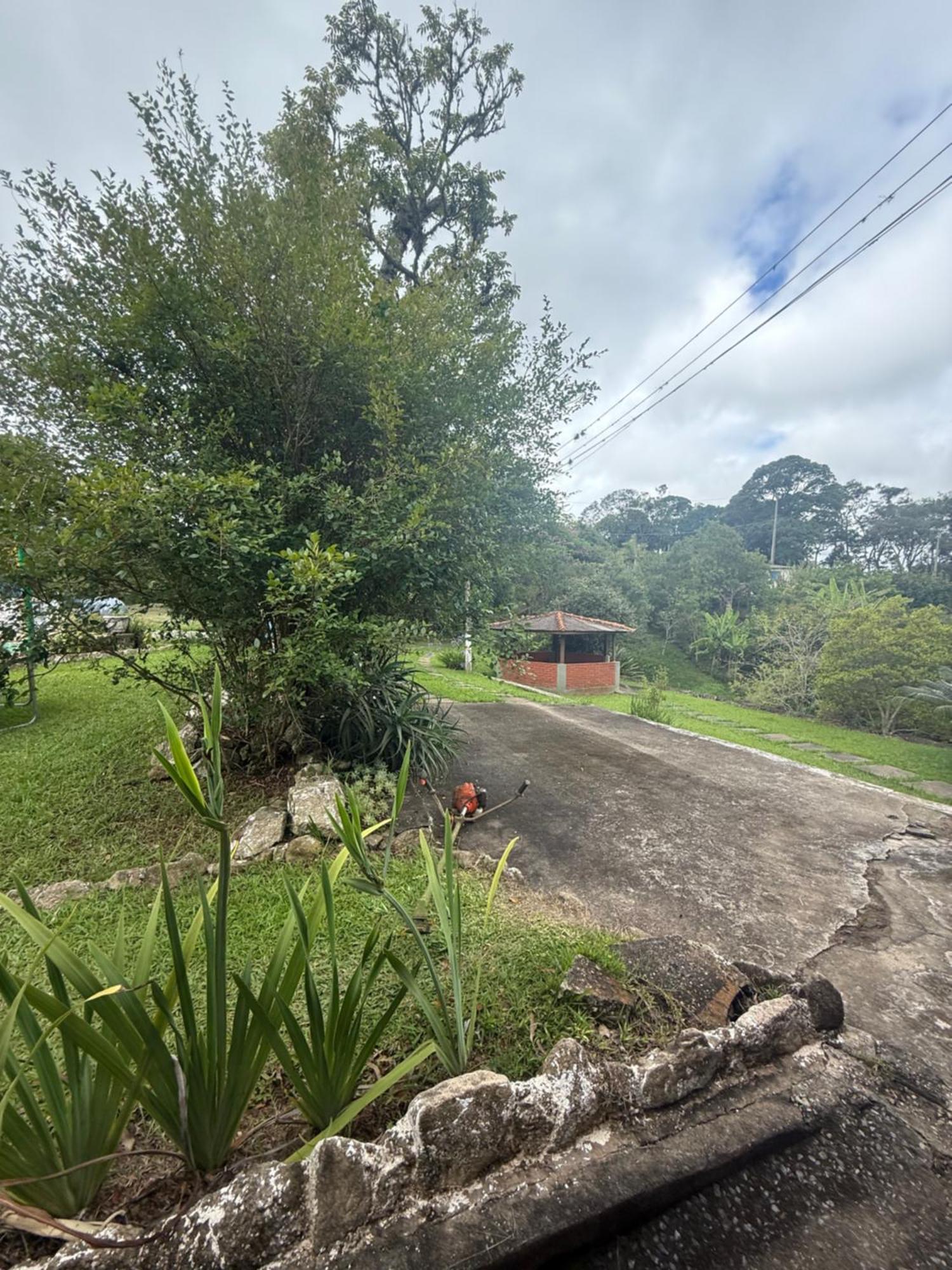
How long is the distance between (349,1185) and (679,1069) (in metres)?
0.79

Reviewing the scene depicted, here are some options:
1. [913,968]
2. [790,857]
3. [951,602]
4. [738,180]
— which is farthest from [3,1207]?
[951,602]

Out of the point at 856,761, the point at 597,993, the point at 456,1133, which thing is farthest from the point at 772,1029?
the point at 856,761

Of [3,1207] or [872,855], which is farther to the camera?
[872,855]

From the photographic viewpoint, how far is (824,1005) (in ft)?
5.03

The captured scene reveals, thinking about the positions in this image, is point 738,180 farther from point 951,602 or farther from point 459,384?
point 951,602

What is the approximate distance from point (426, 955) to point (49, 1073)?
2.37ft

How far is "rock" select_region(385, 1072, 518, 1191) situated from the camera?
3.24 feet

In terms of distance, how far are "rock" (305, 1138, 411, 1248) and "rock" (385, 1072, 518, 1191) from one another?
3cm

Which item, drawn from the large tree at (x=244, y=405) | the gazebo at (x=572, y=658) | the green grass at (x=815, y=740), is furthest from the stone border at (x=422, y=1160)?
the gazebo at (x=572, y=658)

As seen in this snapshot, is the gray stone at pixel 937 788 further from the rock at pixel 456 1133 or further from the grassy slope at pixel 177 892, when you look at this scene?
the rock at pixel 456 1133

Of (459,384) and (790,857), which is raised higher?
(459,384)

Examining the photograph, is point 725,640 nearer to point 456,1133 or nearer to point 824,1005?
point 824,1005

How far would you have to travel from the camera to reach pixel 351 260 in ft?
10.9

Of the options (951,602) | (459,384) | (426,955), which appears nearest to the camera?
(426,955)
